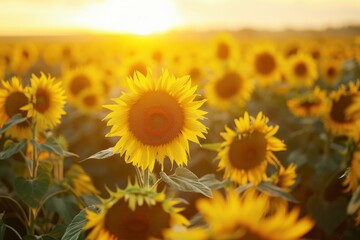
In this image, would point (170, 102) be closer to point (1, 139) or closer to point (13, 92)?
point (13, 92)

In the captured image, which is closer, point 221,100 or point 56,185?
point 56,185

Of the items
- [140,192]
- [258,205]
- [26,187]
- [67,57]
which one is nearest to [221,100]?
[26,187]

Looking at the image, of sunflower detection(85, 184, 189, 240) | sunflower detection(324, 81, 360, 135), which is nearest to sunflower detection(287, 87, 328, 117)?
sunflower detection(324, 81, 360, 135)

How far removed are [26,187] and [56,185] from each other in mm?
597

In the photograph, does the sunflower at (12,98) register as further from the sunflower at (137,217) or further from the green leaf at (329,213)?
the green leaf at (329,213)

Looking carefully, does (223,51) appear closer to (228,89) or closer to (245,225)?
(228,89)

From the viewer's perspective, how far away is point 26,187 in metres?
3.61

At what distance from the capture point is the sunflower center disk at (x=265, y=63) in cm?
991

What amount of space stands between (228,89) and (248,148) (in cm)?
477

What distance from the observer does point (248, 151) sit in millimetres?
3746

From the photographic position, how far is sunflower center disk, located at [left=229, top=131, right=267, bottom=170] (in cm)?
373

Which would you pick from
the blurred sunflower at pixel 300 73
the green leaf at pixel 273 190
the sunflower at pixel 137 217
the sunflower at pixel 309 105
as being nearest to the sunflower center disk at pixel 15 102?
the green leaf at pixel 273 190

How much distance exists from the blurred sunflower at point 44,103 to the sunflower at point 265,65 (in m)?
6.21

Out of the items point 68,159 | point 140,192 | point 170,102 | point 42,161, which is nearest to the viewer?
point 140,192
